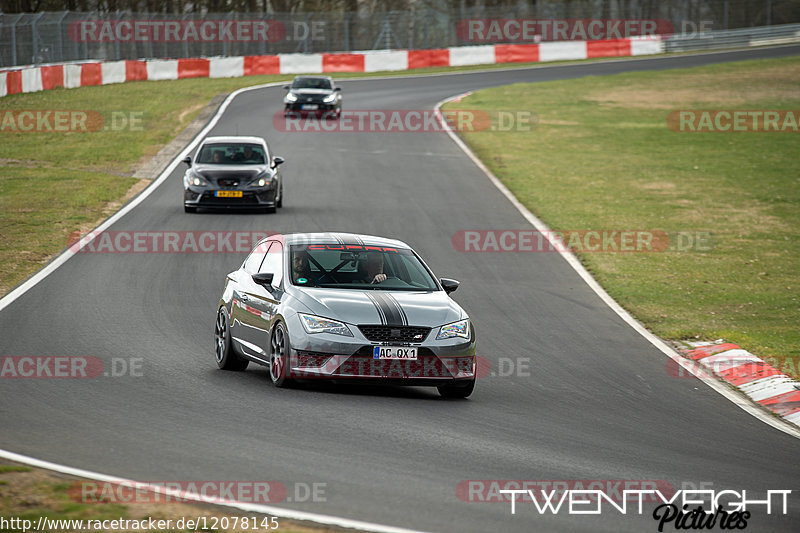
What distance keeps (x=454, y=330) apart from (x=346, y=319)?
106 cm

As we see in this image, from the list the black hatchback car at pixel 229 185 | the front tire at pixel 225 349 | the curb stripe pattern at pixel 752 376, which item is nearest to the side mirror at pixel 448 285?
the front tire at pixel 225 349

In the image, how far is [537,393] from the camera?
11352mm

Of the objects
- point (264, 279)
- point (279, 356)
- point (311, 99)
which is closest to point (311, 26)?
point (311, 99)

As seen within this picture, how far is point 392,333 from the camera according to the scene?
10.5 meters

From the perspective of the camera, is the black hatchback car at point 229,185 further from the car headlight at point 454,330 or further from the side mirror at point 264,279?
the car headlight at point 454,330

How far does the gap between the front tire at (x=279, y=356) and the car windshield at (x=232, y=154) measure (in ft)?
45.2

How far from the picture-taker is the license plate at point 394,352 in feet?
34.3

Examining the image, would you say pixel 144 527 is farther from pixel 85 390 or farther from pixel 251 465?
pixel 85 390

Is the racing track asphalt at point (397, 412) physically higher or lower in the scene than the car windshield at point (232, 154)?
lower

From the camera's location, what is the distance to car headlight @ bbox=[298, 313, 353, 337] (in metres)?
10.5

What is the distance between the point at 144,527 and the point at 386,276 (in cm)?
574

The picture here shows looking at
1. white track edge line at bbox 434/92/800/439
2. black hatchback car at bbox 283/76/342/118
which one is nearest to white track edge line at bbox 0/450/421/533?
white track edge line at bbox 434/92/800/439

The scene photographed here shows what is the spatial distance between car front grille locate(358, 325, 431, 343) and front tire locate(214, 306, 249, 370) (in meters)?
2.06

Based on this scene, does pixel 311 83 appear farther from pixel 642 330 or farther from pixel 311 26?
pixel 642 330
